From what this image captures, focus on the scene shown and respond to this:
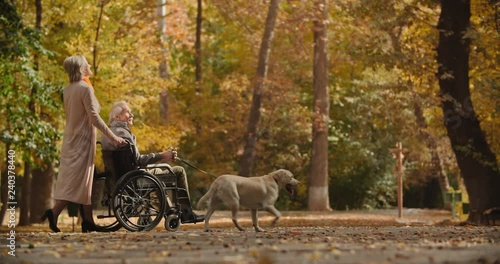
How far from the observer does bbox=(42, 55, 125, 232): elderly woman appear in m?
14.1

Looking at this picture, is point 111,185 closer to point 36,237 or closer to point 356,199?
point 36,237

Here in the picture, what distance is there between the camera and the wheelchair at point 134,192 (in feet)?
45.9

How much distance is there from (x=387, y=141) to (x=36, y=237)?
34.1 m

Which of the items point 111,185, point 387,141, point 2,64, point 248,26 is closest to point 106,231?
point 111,185

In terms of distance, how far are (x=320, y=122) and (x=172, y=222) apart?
2644 centimetres

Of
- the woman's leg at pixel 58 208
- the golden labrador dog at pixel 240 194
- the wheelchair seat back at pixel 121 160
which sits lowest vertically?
the woman's leg at pixel 58 208

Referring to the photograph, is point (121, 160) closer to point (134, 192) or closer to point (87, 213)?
point (134, 192)

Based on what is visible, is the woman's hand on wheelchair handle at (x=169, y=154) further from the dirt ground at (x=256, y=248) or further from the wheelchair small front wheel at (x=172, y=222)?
the dirt ground at (x=256, y=248)

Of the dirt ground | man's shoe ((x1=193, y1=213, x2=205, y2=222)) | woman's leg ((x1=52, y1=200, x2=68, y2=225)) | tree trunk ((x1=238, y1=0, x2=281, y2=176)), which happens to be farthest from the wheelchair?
tree trunk ((x1=238, y1=0, x2=281, y2=176))

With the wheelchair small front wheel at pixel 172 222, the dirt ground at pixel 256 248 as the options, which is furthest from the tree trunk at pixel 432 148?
the dirt ground at pixel 256 248

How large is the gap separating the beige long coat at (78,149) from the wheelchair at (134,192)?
29cm

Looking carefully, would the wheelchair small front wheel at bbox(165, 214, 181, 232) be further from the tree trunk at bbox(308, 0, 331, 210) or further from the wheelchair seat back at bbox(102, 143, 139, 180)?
the tree trunk at bbox(308, 0, 331, 210)

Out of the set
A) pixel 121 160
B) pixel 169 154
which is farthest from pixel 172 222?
pixel 121 160

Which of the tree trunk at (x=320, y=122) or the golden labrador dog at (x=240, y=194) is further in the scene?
the tree trunk at (x=320, y=122)
